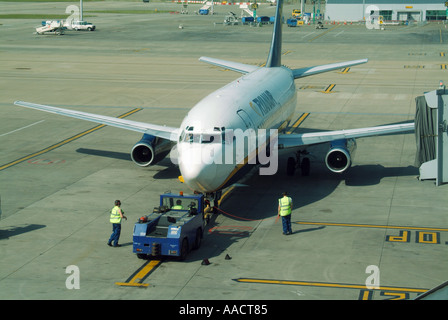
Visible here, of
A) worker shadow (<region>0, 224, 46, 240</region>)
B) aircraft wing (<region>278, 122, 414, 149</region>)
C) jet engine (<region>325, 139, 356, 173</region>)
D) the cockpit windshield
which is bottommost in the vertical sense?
worker shadow (<region>0, 224, 46, 240</region>)

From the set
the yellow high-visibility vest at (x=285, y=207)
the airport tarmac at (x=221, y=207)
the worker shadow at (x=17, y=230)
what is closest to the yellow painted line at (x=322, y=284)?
the airport tarmac at (x=221, y=207)

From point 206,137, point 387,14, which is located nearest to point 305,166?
point 206,137

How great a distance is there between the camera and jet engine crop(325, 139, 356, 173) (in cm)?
3453

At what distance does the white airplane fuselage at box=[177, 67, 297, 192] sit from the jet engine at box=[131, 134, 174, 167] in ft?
17.1

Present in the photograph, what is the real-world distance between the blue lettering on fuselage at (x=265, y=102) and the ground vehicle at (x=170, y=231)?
9003 millimetres

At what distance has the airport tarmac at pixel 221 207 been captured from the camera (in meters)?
22.2

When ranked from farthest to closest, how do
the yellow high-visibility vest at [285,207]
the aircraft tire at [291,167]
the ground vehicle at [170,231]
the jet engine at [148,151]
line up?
1. the aircraft tire at [291,167]
2. the jet engine at [148,151]
3. the yellow high-visibility vest at [285,207]
4. the ground vehicle at [170,231]

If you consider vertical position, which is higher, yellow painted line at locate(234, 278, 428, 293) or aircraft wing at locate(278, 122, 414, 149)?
aircraft wing at locate(278, 122, 414, 149)

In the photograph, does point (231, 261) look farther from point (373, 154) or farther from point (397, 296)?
point (373, 154)

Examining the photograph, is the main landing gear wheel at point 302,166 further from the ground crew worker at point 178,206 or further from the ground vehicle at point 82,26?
the ground vehicle at point 82,26

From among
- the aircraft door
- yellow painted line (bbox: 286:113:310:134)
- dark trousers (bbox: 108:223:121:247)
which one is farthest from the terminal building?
dark trousers (bbox: 108:223:121:247)

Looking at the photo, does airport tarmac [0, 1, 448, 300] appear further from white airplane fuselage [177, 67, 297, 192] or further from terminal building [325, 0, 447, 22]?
terminal building [325, 0, 447, 22]

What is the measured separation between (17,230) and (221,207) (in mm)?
9288
